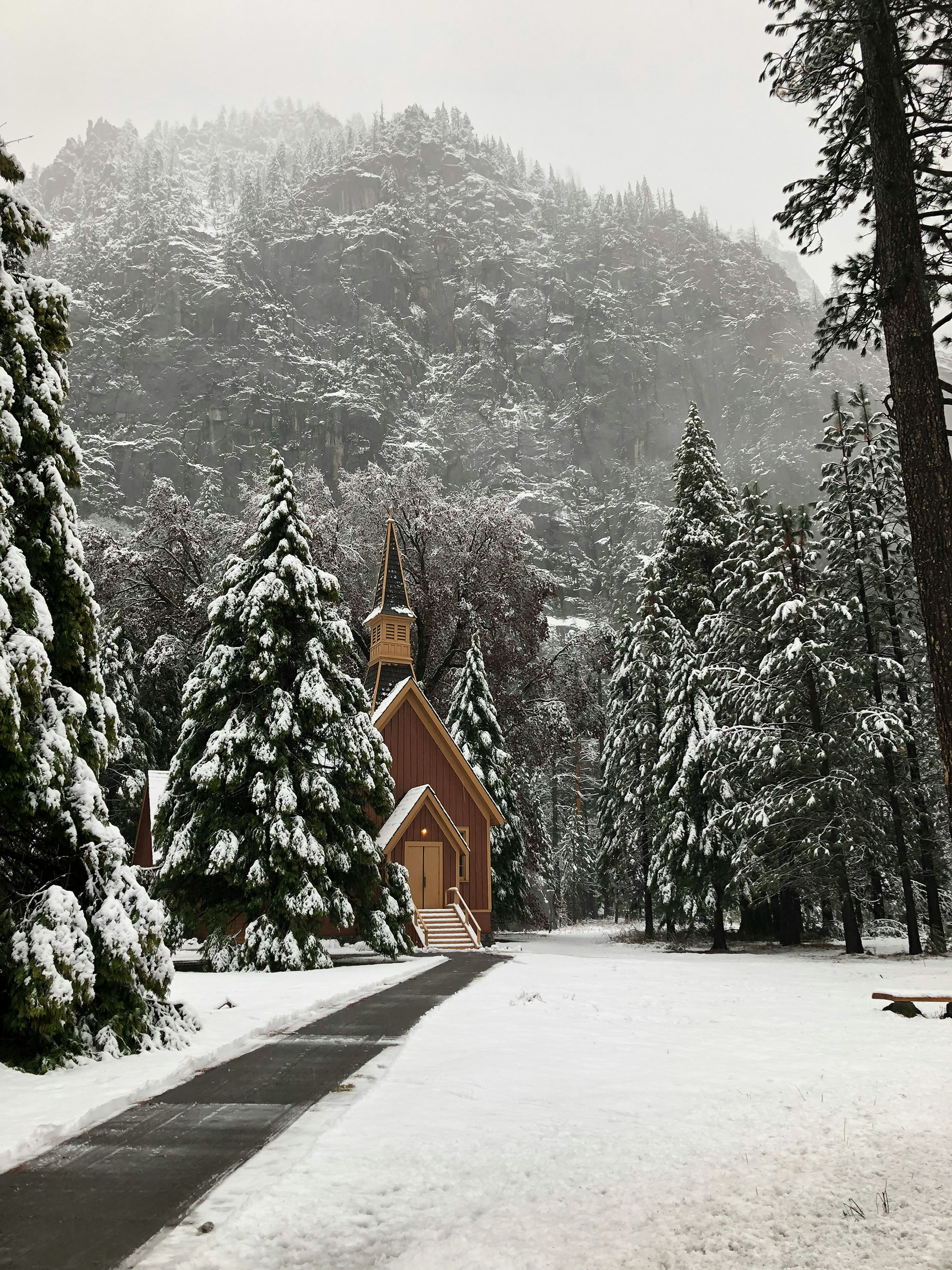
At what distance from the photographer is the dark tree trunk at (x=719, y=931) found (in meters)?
24.4

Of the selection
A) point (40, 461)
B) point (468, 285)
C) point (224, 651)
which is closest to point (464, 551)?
point (224, 651)

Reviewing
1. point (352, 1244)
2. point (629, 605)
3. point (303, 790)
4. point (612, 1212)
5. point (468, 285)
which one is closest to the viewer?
point (352, 1244)

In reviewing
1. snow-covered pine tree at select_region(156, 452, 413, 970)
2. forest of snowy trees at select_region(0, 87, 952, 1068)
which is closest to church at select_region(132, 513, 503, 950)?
forest of snowy trees at select_region(0, 87, 952, 1068)

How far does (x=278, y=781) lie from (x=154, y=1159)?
13288 mm

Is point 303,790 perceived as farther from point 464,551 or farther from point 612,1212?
point 464,551

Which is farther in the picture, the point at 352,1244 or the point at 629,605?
the point at 629,605

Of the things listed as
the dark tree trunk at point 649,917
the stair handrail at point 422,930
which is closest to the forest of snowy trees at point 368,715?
the dark tree trunk at point 649,917

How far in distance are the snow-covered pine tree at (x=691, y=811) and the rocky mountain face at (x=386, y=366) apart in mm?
115984

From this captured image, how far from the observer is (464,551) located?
109ft

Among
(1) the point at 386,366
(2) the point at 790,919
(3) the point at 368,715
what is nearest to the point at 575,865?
(2) the point at 790,919

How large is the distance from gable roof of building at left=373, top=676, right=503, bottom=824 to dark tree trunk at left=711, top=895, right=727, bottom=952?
7.69m

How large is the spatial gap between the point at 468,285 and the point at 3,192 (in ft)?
640

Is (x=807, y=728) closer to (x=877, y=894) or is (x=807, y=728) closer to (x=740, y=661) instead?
(x=740, y=661)

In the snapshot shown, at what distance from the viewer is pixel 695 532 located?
100 feet
